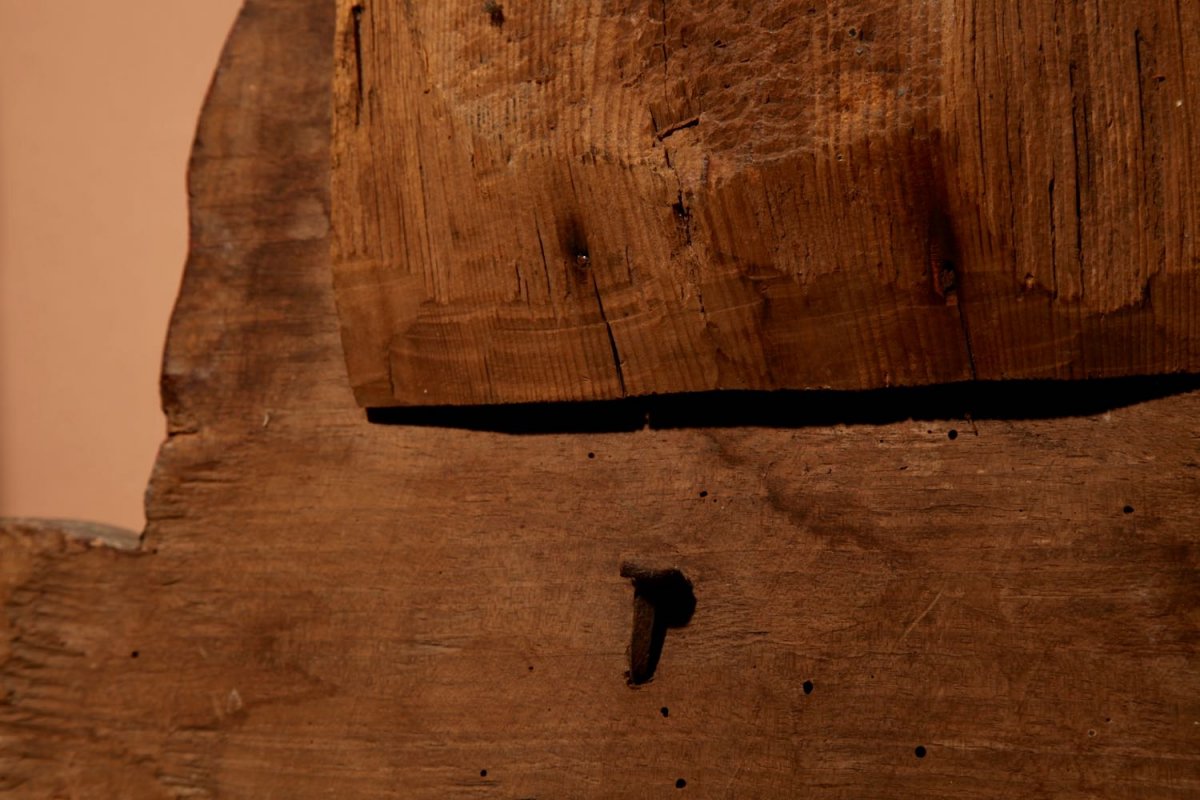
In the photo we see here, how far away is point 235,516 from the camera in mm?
1439

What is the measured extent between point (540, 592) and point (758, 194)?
53 centimetres

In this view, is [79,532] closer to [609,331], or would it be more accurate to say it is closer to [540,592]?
[540,592]

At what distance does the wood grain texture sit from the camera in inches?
44.4

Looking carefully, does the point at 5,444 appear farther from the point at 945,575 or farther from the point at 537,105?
the point at 945,575

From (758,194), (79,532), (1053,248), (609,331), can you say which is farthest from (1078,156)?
(79,532)

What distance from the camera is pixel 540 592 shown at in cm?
132

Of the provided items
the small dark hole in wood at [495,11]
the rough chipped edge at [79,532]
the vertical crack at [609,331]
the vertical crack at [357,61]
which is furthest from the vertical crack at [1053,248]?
the rough chipped edge at [79,532]

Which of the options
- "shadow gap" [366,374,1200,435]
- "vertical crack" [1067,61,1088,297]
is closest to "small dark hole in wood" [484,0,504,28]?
"shadow gap" [366,374,1200,435]

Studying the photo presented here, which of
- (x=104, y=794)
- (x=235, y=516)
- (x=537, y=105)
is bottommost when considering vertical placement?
(x=104, y=794)

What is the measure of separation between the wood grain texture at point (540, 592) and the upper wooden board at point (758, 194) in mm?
96

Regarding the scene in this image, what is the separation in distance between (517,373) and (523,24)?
39cm

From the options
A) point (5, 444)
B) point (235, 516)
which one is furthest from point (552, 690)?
point (5, 444)

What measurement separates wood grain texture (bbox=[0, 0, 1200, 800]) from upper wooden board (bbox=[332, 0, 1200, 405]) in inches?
3.8

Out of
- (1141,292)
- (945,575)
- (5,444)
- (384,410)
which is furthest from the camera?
(5,444)
